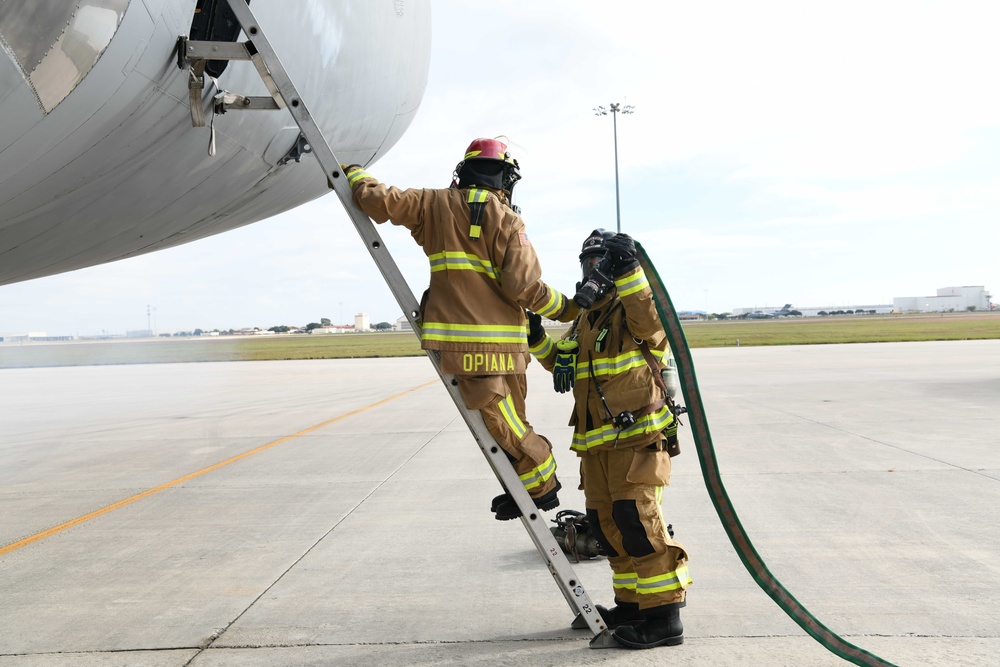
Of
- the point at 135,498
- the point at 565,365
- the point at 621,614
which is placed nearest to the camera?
the point at 621,614

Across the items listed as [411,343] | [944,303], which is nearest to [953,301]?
[944,303]

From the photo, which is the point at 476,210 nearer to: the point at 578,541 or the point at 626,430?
the point at 626,430

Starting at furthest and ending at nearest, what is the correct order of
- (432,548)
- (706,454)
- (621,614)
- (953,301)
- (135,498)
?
(953,301) < (135,498) < (432,548) < (621,614) < (706,454)

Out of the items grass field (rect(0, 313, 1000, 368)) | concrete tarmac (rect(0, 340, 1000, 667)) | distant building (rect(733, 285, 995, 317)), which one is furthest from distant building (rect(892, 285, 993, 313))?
concrete tarmac (rect(0, 340, 1000, 667))

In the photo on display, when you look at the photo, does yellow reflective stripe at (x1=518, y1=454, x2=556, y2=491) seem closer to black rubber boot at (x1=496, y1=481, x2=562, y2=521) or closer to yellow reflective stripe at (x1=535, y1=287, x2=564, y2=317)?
black rubber boot at (x1=496, y1=481, x2=562, y2=521)

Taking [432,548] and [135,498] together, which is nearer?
[432,548]

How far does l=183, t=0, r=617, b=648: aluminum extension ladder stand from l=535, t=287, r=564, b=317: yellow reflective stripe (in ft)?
1.53

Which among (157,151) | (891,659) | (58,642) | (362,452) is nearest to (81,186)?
(157,151)

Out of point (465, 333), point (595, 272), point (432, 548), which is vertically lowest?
point (432, 548)

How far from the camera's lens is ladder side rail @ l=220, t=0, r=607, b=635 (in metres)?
3.08

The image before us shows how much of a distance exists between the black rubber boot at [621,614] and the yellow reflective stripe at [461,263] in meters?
1.52

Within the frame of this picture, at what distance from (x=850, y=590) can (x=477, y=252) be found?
245 cm

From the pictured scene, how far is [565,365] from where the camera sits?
3.55m

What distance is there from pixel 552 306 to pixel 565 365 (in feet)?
1.36
